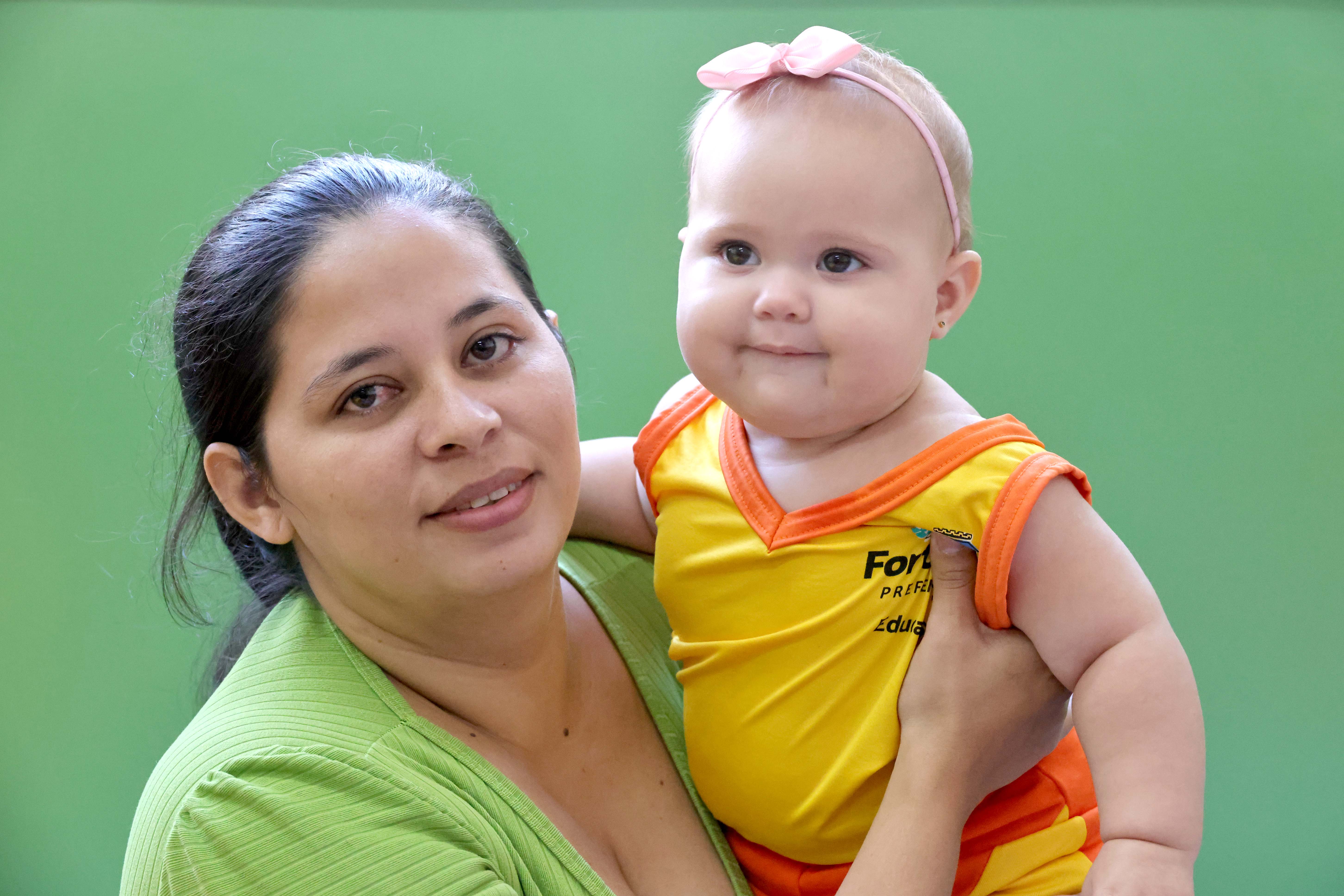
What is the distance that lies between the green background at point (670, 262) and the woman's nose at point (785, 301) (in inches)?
47.8

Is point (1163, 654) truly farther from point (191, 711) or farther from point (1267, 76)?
point (191, 711)

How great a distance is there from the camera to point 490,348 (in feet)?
4.05

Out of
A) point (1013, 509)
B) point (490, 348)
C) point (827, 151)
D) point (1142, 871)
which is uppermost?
point (827, 151)

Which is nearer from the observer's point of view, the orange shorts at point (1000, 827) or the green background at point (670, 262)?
the orange shorts at point (1000, 827)

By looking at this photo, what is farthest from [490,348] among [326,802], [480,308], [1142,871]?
[1142,871]

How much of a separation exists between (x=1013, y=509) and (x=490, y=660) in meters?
0.64

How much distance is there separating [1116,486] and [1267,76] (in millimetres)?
876

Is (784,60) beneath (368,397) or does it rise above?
above

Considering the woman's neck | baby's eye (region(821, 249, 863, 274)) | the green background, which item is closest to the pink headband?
baby's eye (region(821, 249, 863, 274))

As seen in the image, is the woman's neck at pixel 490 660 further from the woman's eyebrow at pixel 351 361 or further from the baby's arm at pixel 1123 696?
the baby's arm at pixel 1123 696

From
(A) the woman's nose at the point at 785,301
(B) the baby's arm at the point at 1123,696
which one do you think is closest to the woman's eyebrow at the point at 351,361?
(A) the woman's nose at the point at 785,301

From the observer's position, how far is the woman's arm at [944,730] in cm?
119

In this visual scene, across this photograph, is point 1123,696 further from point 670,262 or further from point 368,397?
point 670,262

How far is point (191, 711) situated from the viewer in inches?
94.0
